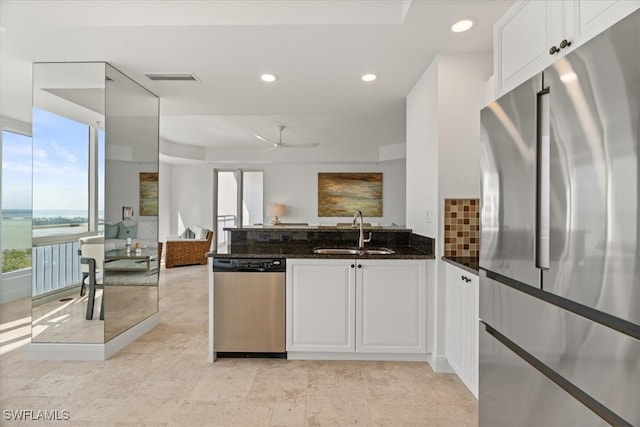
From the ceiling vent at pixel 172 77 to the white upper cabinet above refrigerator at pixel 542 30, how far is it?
247 cm

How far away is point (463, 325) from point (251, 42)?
8.05 ft

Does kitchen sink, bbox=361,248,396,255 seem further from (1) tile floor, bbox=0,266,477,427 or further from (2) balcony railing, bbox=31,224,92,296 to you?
(2) balcony railing, bbox=31,224,92,296

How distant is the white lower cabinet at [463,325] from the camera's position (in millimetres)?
2102

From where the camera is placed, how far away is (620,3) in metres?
1.07

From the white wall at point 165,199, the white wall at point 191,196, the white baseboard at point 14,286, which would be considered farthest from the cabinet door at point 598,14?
the white wall at point 165,199

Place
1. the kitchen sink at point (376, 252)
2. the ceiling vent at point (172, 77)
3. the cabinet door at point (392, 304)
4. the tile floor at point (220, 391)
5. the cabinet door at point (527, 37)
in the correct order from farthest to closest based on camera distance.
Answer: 1. the ceiling vent at point (172, 77)
2. the kitchen sink at point (376, 252)
3. the cabinet door at point (392, 304)
4. the tile floor at point (220, 391)
5. the cabinet door at point (527, 37)

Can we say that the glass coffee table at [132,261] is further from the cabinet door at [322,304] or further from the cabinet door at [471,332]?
the cabinet door at [471,332]

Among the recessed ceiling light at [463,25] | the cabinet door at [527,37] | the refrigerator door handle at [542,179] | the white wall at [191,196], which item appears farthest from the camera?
the white wall at [191,196]

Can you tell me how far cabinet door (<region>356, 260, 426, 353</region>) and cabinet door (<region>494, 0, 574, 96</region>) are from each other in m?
1.47

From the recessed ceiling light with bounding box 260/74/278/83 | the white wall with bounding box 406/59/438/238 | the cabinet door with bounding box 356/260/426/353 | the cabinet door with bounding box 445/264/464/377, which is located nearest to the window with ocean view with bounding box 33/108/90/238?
the recessed ceiling light with bounding box 260/74/278/83

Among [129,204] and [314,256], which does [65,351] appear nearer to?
[129,204]

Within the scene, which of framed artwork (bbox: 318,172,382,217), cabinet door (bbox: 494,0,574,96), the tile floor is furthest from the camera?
framed artwork (bbox: 318,172,382,217)

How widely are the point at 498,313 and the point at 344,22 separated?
194cm

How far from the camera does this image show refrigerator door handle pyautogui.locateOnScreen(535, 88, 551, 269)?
121 cm
